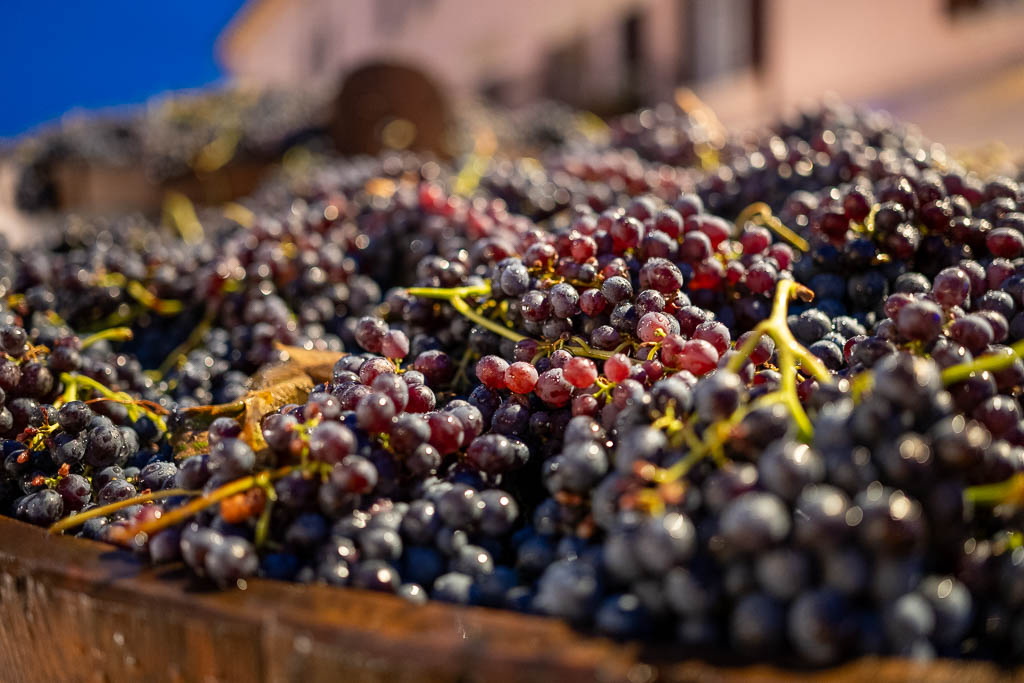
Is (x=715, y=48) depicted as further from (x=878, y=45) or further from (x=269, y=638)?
(x=269, y=638)

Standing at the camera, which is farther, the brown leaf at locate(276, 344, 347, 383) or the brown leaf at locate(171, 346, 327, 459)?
the brown leaf at locate(276, 344, 347, 383)

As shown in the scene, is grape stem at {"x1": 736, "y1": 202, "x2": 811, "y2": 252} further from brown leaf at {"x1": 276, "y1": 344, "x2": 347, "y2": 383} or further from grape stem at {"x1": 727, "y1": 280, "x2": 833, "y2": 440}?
brown leaf at {"x1": 276, "y1": 344, "x2": 347, "y2": 383}

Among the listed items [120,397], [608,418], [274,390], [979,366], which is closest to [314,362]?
[274,390]

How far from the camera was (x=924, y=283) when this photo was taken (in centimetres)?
86

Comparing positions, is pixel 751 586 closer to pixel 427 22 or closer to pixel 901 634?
pixel 901 634

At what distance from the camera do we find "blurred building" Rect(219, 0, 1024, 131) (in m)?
3.09

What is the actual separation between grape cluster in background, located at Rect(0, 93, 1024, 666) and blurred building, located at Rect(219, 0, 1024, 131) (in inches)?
82.3

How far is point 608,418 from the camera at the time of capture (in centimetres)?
69

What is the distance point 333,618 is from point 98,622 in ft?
0.83

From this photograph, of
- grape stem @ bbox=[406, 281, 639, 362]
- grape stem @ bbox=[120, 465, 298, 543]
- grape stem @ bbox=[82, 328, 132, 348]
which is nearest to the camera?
grape stem @ bbox=[120, 465, 298, 543]

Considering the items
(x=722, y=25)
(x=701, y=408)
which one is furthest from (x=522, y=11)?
(x=701, y=408)

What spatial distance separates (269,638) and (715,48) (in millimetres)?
4907

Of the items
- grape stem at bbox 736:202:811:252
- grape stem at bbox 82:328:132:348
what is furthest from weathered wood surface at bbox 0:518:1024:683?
grape stem at bbox 736:202:811:252

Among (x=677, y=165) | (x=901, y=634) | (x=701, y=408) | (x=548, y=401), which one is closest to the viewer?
(x=901, y=634)
